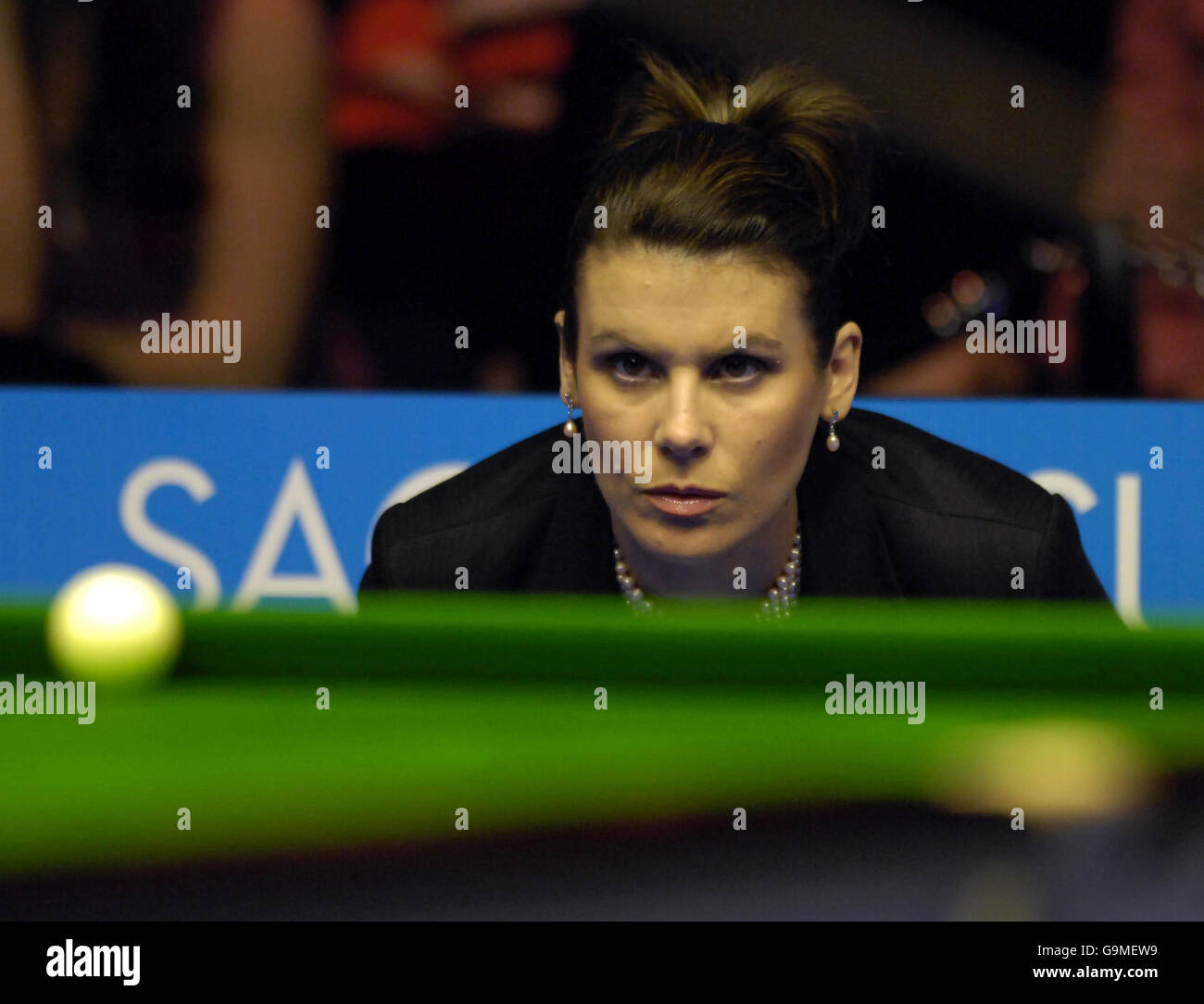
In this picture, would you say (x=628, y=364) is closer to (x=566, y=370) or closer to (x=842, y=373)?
(x=566, y=370)

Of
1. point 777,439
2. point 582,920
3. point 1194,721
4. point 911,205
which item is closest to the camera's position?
point 582,920

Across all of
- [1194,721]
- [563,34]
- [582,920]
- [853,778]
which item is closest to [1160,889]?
[1194,721]

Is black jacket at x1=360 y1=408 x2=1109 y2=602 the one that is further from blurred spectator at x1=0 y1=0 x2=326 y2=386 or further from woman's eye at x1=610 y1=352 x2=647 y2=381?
blurred spectator at x1=0 y1=0 x2=326 y2=386

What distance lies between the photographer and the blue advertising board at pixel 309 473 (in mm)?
3383

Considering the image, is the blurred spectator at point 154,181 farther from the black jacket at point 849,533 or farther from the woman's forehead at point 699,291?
the woman's forehead at point 699,291

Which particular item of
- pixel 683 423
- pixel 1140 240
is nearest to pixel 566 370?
pixel 683 423

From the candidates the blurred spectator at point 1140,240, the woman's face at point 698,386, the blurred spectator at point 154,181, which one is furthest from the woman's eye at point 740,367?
the blurred spectator at point 154,181

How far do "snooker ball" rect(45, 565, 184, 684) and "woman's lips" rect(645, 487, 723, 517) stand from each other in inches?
32.1

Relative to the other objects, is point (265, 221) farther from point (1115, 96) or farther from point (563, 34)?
point (1115, 96)

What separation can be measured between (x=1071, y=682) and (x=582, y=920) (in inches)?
31.2

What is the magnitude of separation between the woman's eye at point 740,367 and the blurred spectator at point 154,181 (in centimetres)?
153

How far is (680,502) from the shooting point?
2.50 metres

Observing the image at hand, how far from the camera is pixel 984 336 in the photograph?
3502mm

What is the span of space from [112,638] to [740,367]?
111cm
